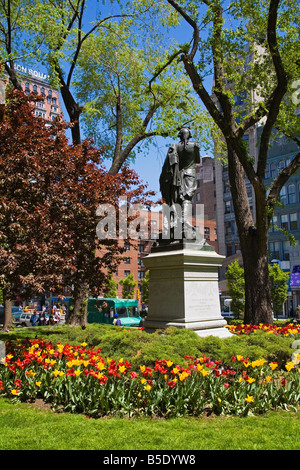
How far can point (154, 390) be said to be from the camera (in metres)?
5.36

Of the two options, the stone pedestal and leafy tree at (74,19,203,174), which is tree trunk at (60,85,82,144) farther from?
the stone pedestal

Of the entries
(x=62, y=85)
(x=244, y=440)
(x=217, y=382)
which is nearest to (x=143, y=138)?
(x=62, y=85)

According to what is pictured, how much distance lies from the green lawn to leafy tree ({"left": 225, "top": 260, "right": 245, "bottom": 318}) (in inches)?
918

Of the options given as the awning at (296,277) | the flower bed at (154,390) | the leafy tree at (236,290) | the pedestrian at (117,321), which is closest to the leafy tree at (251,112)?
the flower bed at (154,390)

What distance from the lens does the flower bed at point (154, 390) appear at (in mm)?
5188

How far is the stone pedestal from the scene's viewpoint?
877 cm

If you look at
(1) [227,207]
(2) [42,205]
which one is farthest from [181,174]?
(1) [227,207]

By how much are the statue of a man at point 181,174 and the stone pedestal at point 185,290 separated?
1173 mm

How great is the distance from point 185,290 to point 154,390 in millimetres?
3564

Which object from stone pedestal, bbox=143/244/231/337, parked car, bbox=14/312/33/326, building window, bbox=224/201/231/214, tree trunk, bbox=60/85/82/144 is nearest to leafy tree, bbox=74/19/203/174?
tree trunk, bbox=60/85/82/144

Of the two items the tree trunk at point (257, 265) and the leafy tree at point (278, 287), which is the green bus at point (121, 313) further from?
the tree trunk at point (257, 265)

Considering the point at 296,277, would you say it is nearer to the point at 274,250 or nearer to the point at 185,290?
the point at 274,250

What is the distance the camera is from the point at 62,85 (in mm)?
18016

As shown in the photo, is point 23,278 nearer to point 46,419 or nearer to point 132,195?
point 46,419
